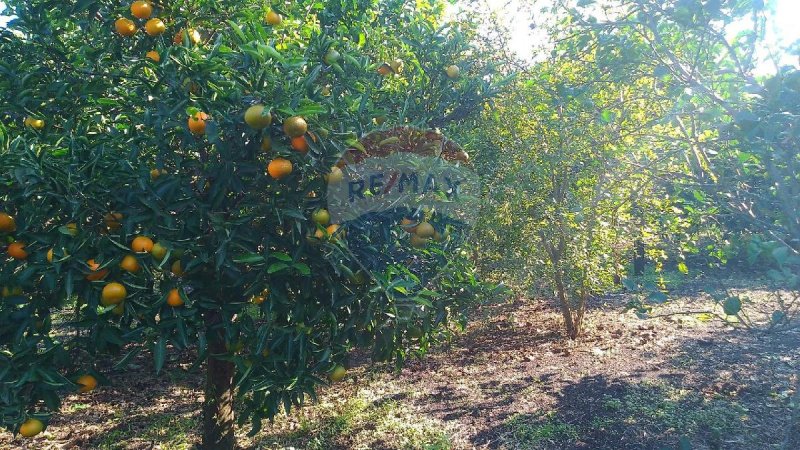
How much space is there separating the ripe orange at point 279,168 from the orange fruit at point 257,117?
19 cm

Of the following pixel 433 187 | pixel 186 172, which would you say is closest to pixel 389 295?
pixel 433 187

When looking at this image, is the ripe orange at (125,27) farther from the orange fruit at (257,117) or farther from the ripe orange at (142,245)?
the ripe orange at (142,245)

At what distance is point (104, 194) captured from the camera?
220cm

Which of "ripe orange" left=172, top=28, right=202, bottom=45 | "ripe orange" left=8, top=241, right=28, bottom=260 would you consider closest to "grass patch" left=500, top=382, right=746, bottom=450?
"ripe orange" left=8, top=241, right=28, bottom=260

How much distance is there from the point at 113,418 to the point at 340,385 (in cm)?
191

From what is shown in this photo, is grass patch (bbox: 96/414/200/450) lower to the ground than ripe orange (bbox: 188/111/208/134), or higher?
lower

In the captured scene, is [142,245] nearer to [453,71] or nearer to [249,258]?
[249,258]

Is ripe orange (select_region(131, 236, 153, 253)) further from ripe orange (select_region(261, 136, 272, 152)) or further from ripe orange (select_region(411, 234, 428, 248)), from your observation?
ripe orange (select_region(411, 234, 428, 248))

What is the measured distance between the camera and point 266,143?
2.19m

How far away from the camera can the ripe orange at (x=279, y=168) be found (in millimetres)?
2199

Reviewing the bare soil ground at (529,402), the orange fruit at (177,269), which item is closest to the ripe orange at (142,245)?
the orange fruit at (177,269)

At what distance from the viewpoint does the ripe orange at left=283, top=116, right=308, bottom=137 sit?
2057 mm

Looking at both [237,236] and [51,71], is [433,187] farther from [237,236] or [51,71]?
[51,71]

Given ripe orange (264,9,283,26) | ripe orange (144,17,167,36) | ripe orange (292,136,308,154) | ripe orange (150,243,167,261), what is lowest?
ripe orange (150,243,167,261)
